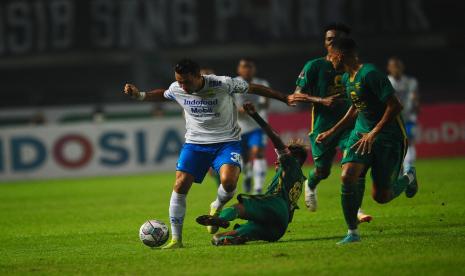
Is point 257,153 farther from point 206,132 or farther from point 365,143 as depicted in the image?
point 365,143

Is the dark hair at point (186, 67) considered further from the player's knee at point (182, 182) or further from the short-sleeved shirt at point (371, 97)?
the short-sleeved shirt at point (371, 97)

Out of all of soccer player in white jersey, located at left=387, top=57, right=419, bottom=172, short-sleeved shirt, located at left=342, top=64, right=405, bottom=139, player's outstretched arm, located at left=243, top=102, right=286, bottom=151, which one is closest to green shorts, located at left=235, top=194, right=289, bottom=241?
player's outstretched arm, located at left=243, top=102, right=286, bottom=151

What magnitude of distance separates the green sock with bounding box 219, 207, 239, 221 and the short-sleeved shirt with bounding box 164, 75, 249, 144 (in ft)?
3.81

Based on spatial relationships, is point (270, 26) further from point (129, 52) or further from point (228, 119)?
point (228, 119)

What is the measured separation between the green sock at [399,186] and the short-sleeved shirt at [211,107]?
1.89m

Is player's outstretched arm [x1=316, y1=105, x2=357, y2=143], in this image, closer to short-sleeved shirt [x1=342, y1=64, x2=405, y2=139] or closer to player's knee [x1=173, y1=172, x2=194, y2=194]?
short-sleeved shirt [x1=342, y1=64, x2=405, y2=139]

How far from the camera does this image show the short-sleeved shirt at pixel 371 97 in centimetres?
994

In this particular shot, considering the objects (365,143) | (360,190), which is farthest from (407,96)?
(365,143)

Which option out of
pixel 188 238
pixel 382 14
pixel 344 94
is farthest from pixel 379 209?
pixel 382 14

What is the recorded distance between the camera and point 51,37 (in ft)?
107

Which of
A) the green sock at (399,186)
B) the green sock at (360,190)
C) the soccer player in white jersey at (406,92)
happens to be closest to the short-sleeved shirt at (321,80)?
the green sock at (399,186)

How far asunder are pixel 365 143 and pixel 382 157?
40 centimetres

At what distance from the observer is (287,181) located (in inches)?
416

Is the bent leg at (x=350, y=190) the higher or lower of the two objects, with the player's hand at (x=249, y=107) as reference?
lower
